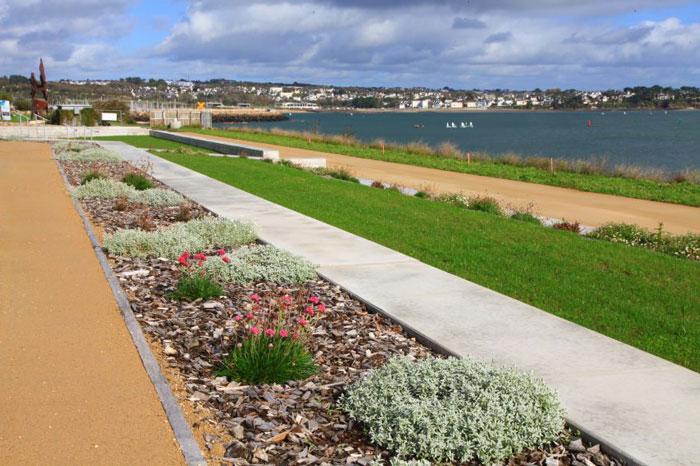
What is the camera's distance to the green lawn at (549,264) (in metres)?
7.63

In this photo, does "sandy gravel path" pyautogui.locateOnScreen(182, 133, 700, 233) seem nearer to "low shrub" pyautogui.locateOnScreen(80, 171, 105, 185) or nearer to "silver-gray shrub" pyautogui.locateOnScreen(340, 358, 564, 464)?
"low shrub" pyautogui.locateOnScreen(80, 171, 105, 185)

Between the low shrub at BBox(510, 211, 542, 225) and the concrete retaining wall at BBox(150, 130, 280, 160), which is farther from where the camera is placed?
the concrete retaining wall at BBox(150, 130, 280, 160)

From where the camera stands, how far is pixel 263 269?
9.00 m

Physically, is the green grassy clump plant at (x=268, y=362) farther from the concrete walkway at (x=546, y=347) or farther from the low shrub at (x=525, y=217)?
the low shrub at (x=525, y=217)

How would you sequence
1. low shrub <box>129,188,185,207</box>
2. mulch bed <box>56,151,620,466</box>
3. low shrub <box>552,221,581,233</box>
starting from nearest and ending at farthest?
mulch bed <box>56,151,620,466</box> → low shrub <box>552,221,581,233</box> → low shrub <box>129,188,185,207</box>

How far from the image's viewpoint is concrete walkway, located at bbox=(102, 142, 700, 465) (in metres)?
4.90

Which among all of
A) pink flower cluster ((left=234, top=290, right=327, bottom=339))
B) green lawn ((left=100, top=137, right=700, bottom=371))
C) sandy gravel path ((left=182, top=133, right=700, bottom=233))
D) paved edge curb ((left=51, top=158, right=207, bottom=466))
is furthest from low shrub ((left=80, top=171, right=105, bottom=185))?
pink flower cluster ((left=234, top=290, right=327, bottom=339))

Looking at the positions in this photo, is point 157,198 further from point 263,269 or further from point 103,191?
point 263,269

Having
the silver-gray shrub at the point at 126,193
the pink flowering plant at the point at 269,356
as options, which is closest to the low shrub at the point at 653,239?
the pink flowering plant at the point at 269,356

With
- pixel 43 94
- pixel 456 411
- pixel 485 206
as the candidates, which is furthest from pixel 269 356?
pixel 43 94

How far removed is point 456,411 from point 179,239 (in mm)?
6544

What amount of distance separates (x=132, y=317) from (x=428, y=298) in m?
2.90

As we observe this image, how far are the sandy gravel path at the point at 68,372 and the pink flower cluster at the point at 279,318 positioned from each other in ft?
2.98

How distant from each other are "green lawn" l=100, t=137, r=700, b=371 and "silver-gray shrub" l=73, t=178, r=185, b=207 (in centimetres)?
221
